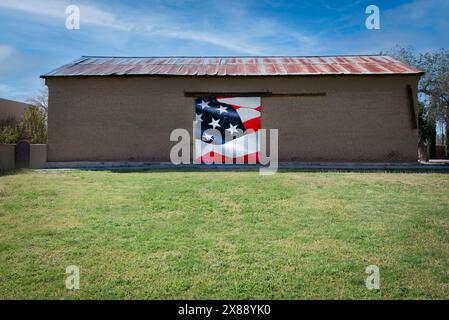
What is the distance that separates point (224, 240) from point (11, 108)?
30.8 meters

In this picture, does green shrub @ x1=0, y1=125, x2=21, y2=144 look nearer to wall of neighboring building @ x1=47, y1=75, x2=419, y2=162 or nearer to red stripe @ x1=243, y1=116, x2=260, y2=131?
wall of neighboring building @ x1=47, y1=75, x2=419, y2=162

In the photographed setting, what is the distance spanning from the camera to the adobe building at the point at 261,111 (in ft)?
49.9

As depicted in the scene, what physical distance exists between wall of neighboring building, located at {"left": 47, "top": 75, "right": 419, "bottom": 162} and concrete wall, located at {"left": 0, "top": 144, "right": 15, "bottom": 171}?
5.26 ft

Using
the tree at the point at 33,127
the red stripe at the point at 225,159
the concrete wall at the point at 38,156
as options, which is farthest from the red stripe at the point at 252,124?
the tree at the point at 33,127

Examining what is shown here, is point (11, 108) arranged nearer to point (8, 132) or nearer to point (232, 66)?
point (8, 132)

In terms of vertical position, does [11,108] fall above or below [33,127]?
above

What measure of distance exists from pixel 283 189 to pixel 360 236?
3.33m

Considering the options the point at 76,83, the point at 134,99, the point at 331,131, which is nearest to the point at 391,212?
the point at 331,131

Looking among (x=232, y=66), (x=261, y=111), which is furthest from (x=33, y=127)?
(x=261, y=111)

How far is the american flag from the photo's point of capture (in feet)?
50.0

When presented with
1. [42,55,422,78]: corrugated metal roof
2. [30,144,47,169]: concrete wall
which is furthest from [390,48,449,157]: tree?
[30,144,47,169]: concrete wall

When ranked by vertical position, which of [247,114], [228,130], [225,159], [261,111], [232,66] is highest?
[232,66]

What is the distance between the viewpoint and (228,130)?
15312 mm
